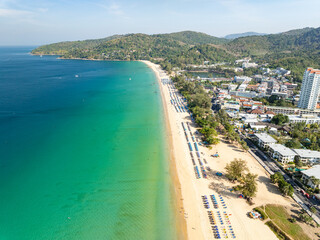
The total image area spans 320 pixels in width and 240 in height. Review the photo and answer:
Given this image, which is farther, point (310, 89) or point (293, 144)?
point (310, 89)

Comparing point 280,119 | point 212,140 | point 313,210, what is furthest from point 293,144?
point 313,210

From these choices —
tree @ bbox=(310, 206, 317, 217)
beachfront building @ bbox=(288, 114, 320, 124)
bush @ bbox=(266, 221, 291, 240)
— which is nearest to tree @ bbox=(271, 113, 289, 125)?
beachfront building @ bbox=(288, 114, 320, 124)

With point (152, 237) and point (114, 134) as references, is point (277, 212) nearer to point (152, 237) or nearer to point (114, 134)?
point (152, 237)

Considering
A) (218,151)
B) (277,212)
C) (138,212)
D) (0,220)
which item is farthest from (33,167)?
(277,212)

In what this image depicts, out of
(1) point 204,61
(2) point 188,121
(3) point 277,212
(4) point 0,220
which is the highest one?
(1) point 204,61

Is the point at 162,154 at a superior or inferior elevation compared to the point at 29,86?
inferior

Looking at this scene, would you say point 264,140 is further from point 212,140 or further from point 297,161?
point 212,140
